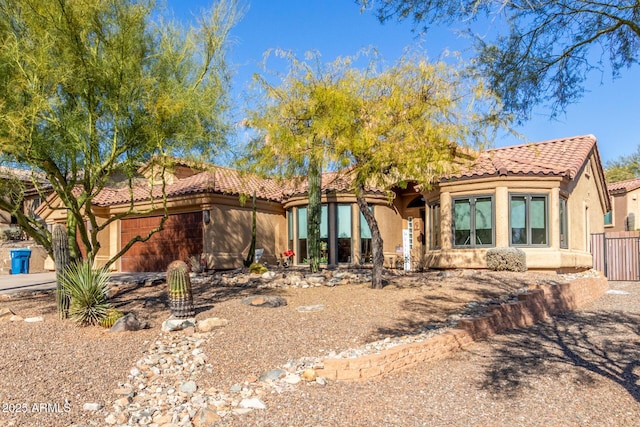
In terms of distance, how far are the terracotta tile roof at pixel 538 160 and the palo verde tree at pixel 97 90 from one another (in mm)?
7712

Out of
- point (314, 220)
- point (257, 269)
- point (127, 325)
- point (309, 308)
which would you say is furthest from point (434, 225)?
point (127, 325)

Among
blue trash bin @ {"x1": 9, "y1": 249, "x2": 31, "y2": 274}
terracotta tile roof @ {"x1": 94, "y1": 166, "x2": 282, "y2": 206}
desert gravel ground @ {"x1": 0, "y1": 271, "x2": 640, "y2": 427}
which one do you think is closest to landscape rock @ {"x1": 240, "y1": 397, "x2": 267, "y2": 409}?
desert gravel ground @ {"x1": 0, "y1": 271, "x2": 640, "y2": 427}

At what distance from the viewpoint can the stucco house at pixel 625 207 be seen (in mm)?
31859

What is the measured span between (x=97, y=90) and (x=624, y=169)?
52072mm

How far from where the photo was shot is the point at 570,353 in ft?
27.5

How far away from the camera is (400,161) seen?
11.1 m

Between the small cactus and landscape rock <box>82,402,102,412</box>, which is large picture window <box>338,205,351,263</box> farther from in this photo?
landscape rock <box>82,402,102,412</box>

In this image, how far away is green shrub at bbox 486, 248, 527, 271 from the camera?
49.4 ft

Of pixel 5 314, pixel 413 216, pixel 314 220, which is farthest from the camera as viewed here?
pixel 413 216

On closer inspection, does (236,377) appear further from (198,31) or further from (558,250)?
(558,250)

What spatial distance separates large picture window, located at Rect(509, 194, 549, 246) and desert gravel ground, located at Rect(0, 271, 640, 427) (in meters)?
4.30

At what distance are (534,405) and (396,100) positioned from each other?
22.6ft

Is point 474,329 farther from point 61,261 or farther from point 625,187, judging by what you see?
point 625,187

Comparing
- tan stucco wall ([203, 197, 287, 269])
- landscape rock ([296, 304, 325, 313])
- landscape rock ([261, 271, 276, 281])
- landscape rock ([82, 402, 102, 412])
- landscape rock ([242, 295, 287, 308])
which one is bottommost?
landscape rock ([82, 402, 102, 412])
